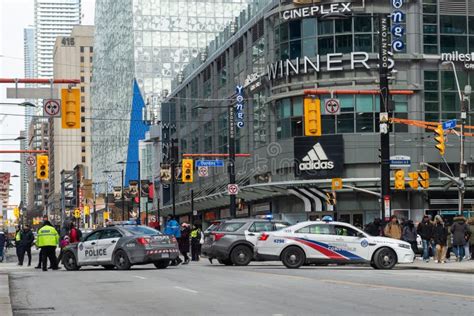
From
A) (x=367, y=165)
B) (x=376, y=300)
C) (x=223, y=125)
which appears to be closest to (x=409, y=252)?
(x=376, y=300)

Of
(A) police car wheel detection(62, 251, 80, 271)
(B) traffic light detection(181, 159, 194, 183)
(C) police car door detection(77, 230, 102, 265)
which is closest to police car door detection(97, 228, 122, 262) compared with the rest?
(C) police car door detection(77, 230, 102, 265)

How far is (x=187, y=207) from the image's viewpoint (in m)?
90.6

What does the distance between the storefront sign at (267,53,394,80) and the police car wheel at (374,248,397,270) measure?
3189 centimetres

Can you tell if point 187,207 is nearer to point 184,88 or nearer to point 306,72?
point 184,88

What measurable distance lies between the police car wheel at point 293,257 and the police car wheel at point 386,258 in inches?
88.2

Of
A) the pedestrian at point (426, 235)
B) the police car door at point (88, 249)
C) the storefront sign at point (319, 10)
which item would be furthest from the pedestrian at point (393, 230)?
the storefront sign at point (319, 10)

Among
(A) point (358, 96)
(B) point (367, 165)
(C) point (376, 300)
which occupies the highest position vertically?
(A) point (358, 96)

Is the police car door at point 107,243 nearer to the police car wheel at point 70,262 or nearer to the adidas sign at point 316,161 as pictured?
the police car wheel at point 70,262

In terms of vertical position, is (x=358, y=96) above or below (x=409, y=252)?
above

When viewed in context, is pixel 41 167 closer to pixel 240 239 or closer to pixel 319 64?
pixel 240 239

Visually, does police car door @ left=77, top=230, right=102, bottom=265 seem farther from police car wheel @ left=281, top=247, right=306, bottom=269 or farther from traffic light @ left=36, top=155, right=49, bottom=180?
traffic light @ left=36, top=155, right=49, bottom=180

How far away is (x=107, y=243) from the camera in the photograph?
29016 millimetres

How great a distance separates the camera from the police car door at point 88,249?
29312 millimetres

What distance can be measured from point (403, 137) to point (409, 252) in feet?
106
